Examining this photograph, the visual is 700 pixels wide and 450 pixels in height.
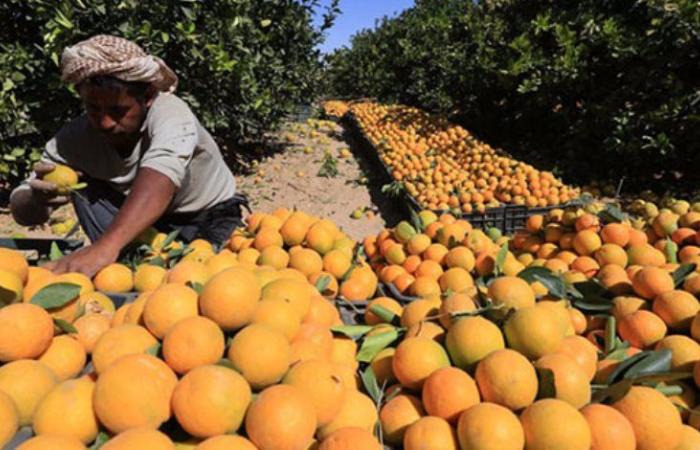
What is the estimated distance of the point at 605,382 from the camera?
4.49ft

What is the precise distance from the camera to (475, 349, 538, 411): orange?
3.79 ft

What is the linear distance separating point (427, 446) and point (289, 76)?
28.2 feet

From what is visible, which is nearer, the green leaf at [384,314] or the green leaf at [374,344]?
the green leaf at [374,344]

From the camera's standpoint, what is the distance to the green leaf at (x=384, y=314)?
173 cm

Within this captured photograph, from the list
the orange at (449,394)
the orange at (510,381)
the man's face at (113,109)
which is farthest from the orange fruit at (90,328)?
the man's face at (113,109)

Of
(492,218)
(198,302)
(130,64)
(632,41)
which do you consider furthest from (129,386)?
(632,41)

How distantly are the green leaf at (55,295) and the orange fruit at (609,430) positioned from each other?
61.6 inches

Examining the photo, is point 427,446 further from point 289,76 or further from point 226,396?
point 289,76

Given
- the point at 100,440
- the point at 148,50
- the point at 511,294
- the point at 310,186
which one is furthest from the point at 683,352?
the point at 310,186

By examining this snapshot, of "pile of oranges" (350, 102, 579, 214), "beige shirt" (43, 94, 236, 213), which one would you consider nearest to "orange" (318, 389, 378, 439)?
"beige shirt" (43, 94, 236, 213)

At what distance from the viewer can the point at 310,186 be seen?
861 centimetres

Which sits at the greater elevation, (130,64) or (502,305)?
(130,64)

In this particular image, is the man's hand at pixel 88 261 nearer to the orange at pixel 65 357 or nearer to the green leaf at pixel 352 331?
the orange at pixel 65 357

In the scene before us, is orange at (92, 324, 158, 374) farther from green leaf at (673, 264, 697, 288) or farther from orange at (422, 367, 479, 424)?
green leaf at (673, 264, 697, 288)
